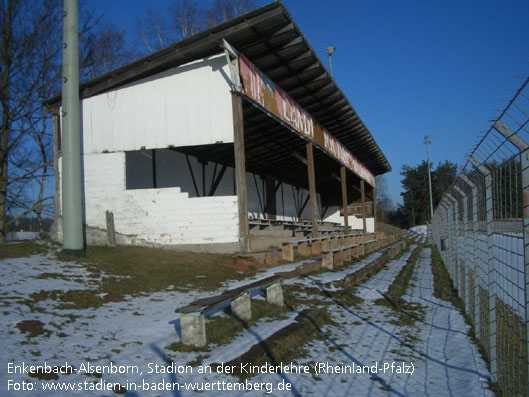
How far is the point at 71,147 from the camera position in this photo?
9.90 meters

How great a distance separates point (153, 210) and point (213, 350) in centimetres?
818

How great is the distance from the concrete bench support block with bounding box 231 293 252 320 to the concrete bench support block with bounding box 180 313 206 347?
4.17ft

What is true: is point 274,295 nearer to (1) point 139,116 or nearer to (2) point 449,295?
(2) point 449,295

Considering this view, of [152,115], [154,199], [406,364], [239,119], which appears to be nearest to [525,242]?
[406,364]

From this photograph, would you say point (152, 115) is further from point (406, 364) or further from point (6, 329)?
point (406, 364)

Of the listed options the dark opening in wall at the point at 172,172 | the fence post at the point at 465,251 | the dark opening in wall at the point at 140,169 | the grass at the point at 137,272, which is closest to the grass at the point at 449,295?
the fence post at the point at 465,251

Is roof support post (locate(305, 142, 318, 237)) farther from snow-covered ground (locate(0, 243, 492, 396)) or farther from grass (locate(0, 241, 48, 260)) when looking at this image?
grass (locate(0, 241, 48, 260))

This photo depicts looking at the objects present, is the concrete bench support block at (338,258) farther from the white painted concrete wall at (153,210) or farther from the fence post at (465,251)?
the fence post at (465,251)

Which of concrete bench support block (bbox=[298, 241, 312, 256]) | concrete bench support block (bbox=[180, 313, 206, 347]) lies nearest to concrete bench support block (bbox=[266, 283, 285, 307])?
concrete bench support block (bbox=[180, 313, 206, 347])

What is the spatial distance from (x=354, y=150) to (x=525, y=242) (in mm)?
Answer: 26638

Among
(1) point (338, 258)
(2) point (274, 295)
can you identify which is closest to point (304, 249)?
(1) point (338, 258)

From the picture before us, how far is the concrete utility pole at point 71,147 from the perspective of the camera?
9.72 m

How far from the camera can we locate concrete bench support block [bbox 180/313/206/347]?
4.61m

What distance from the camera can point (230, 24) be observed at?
11.4m
